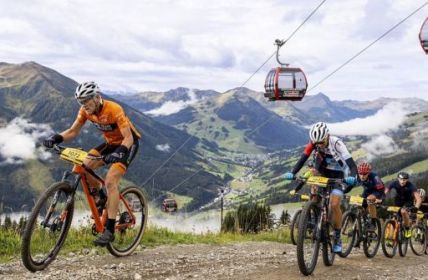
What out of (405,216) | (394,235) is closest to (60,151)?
(394,235)

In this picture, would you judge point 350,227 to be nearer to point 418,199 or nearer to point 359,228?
point 359,228

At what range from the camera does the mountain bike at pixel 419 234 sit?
63.9 ft

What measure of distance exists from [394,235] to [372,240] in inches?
87.3

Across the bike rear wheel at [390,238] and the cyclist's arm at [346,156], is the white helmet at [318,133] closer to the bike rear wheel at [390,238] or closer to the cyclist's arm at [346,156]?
the cyclist's arm at [346,156]

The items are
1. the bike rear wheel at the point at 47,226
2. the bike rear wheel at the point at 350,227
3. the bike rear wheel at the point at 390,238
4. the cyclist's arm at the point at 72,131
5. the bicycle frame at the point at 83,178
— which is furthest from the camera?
the bike rear wheel at the point at 390,238

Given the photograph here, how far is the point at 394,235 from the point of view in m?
17.2

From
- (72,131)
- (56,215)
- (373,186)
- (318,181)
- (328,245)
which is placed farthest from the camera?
(373,186)

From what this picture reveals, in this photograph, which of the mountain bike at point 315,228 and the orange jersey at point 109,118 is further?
the mountain bike at point 315,228

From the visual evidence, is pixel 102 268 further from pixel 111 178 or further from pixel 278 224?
pixel 278 224

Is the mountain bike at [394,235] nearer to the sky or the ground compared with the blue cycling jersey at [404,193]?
nearer to the ground

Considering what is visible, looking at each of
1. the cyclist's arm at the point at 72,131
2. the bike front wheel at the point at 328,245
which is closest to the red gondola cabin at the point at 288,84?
the bike front wheel at the point at 328,245

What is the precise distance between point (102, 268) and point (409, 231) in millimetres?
12589

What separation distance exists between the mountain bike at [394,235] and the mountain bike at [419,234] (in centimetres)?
147

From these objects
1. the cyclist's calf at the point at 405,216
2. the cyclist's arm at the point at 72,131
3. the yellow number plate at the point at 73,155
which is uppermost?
the cyclist's arm at the point at 72,131
